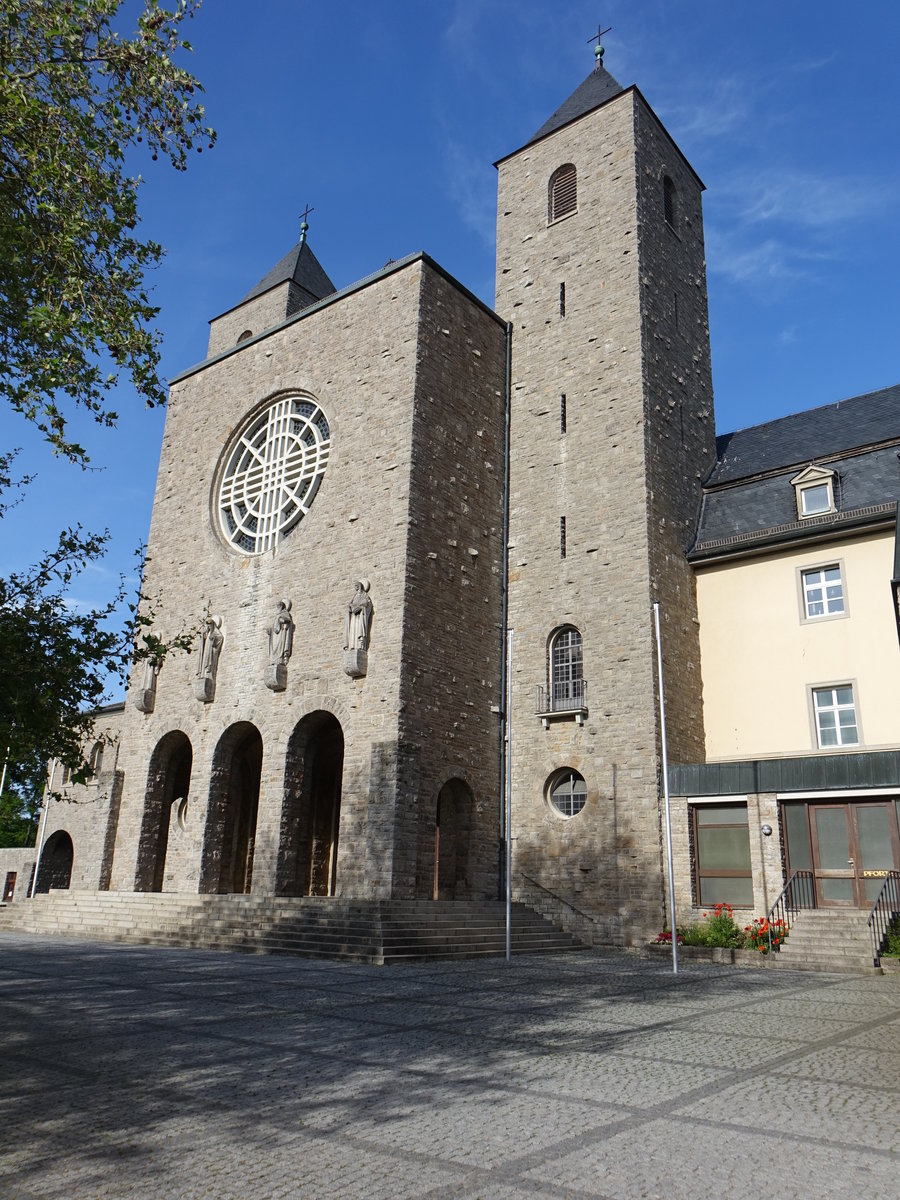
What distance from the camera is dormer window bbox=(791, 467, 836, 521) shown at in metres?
20.4

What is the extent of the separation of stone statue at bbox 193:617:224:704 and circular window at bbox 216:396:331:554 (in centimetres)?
237

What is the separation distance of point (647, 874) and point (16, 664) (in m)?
13.8

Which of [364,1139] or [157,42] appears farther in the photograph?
[157,42]


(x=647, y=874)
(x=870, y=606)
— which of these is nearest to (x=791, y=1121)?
(x=647, y=874)

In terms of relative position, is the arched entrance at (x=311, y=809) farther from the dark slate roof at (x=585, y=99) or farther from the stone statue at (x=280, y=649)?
the dark slate roof at (x=585, y=99)

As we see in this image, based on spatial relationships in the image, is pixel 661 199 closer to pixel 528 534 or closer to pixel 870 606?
pixel 528 534

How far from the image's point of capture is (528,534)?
22.4 m

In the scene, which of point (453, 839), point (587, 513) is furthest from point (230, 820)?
point (587, 513)

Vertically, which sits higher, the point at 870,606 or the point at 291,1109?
the point at 870,606

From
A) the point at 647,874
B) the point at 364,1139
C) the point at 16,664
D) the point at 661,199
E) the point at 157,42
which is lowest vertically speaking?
the point at 364,1139

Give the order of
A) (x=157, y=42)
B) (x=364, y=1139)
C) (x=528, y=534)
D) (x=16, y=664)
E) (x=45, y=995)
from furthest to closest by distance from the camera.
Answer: (x=528, y=534)
(x=45, y=995)
(x=157, y=42)
(x=16, y=664)
(x=364, y=1139)

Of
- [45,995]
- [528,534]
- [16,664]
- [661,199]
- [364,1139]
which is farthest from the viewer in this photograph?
[661,199]

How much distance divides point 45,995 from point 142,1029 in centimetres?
262

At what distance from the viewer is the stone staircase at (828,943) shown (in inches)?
573
